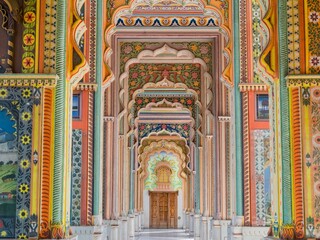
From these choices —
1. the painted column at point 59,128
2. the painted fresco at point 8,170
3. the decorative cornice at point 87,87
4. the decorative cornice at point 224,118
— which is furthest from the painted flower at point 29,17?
the decorative cornice at point 224,118

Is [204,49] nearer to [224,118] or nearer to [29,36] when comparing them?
[224,118]

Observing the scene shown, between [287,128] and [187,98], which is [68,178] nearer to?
[287,128]

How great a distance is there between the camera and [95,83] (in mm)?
9984

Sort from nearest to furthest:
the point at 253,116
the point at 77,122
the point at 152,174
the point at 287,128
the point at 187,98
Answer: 1. the point at 287,128
2. the point at 77,122
3. the point at 253,116
4. the point at 187,98
5. the point at 152,174

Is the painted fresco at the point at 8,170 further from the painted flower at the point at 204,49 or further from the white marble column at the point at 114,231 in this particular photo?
the painted flower at the point at 204,49

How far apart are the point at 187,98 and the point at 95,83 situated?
925 centimetres

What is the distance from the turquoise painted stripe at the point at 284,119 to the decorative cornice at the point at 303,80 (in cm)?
7

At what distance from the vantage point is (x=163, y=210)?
33906 mm

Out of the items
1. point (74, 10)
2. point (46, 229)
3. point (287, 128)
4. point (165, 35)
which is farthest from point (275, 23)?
point (165, 35)

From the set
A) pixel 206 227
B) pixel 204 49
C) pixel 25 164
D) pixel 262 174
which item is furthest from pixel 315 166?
pixel 206 227

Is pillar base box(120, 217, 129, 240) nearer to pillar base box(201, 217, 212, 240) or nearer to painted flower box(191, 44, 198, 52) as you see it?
pillar base box(201, 217, 212, 240)

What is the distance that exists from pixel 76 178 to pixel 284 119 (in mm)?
4512

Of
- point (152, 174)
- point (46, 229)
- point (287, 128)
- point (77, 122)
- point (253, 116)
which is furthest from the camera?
point (152, 174)

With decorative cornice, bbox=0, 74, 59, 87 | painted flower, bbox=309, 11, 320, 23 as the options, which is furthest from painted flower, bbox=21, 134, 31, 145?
painted flower, bbox=309, 11, 320, 23
